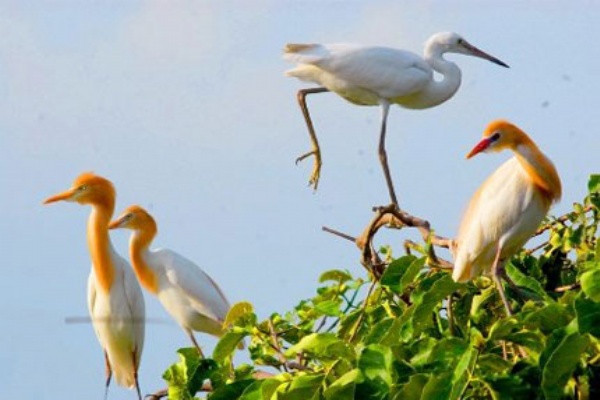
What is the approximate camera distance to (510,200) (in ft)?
12.0

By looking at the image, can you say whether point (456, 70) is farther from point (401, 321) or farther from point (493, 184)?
point (401, 321)

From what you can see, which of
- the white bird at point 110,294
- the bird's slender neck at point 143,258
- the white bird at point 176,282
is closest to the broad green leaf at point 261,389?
the white bird at point 110,294

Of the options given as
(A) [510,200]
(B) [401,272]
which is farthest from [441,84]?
(B) [401,272]

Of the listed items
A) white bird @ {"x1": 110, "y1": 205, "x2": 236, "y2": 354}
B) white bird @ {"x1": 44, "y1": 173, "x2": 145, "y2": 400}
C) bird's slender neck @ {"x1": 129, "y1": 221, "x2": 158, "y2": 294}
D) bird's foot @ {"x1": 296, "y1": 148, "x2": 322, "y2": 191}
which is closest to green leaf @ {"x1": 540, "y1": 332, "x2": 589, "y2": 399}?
bird's foot @ {"x1": 296, "y1": 148, "x2": 322, "y2": 191}

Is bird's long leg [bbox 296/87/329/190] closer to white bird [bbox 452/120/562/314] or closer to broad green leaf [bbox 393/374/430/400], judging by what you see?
white bird [bbox 452/120/562/314]

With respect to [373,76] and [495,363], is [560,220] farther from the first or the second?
[373,76]

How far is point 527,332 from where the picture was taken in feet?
8.36

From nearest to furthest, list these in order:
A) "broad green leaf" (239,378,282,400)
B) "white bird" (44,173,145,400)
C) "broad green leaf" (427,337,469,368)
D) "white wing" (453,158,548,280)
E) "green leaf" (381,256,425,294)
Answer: "broad green leaf" (427,337,469,368) → "broad green leaf" (239,378,282,400) → "green leaf" (381,256,425,294) → "white wing" (453,158,548,280) → "white bird" (44,173,145,400)

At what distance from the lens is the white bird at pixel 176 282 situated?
631 centimetres

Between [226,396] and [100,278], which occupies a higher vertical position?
[100,278]

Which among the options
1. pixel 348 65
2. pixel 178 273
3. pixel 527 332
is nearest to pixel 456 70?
pixel 348 65

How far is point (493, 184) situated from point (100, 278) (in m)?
2.74

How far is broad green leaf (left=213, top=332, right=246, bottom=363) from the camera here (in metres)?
3.08

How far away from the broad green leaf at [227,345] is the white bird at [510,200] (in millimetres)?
703
